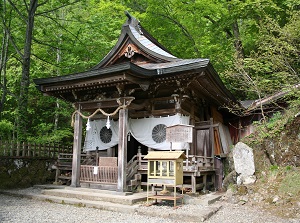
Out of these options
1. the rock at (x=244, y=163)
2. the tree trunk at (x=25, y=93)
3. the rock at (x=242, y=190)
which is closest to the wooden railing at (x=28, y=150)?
the tree trunk at (x=25, y=93)

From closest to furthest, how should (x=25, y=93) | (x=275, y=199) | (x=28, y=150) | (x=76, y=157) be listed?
1. (x=275, y=199)
2. (x=76, y=157)
3. (x=28, y=150)
4. (x=25, y=93)

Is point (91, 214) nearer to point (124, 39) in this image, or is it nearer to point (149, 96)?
point (149, 96)

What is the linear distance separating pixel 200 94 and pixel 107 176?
197 inches

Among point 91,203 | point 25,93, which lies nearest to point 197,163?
point 91,203

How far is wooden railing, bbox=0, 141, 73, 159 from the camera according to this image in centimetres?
1109

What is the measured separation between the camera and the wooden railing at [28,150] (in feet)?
36.4

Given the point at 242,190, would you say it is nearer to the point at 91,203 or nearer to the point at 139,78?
the point at 91,203

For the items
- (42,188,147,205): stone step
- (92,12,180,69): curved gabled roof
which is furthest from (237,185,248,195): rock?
(92,12,180,69): curved gabled roof

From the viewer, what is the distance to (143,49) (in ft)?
36.4

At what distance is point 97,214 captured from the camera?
22.3 ft

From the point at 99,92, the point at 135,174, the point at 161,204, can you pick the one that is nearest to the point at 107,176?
the point at 135,174

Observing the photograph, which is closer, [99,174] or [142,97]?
[99,174]

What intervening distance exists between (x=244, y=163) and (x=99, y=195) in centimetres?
472

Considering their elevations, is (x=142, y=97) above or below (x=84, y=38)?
below
